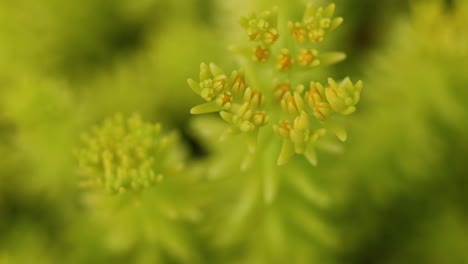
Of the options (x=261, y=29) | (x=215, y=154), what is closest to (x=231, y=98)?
(x=261, y=29)

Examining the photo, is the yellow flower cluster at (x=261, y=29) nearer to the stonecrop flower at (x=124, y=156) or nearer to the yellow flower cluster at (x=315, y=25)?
the yellow flower cluster at (x=315, y=25)

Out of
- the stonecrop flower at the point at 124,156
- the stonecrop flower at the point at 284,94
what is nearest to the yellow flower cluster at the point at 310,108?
the stonecrop flower at the point at 284,94

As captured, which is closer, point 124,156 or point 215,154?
point 124,156

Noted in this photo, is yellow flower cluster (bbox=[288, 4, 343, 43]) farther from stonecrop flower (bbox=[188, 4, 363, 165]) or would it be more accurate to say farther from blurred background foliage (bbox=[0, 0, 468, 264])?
blurred background foliage (bbox=[0, 0, 468, 264])

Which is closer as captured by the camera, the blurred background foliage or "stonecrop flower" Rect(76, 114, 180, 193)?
"stonecrop flower" Rect(76, 114, 180, 193)

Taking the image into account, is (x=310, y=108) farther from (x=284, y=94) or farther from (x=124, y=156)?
(x=124, y=156)

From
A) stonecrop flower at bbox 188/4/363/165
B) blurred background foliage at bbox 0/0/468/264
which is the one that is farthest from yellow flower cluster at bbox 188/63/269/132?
blurred background foliage at bbox 0/0/468/264

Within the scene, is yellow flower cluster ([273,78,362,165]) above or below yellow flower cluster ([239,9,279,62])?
below
